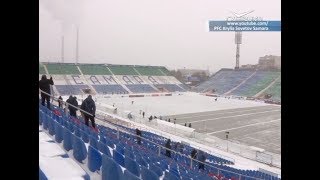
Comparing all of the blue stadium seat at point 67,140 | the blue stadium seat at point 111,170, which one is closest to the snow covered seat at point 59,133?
the blue stadium seat at point 67,140

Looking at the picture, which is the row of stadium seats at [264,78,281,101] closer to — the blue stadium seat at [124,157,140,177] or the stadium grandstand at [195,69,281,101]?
the stadium grandstand at [195,69,281,101]

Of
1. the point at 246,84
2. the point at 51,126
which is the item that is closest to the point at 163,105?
the point at 246,84

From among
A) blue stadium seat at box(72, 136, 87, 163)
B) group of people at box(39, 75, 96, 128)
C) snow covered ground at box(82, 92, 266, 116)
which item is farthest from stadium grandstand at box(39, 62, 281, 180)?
group of people at box(39, 75, 96, 128)

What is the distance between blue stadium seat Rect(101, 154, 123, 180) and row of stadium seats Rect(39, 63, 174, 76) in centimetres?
4711

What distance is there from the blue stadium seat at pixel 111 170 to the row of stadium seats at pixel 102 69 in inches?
1855

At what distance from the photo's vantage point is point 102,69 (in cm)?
5828

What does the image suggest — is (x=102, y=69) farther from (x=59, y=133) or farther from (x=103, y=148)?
(x=103, y=148)

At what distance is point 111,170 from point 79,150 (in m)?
1.37

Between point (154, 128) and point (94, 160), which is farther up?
point (94, 160)

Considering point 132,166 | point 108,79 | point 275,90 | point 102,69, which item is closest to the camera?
point 132,166

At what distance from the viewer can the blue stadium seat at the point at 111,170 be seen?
3.43 meters

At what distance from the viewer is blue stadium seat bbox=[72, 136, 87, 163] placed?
472 cm

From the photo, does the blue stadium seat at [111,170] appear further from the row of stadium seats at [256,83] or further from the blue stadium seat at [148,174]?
the row of stadium seats at [256,83]
